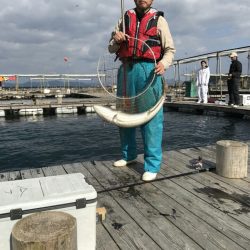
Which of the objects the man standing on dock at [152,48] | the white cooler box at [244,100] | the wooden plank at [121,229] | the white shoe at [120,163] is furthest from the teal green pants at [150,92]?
the white cooler box at [244,100]

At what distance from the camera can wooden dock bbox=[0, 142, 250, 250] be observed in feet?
8.30

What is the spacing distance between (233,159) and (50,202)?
2603mm

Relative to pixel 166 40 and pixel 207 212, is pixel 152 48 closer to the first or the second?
pixel 166 40

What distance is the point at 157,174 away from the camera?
13.7 ft

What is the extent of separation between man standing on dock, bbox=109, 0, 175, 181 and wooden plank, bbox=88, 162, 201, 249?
57 centimetres

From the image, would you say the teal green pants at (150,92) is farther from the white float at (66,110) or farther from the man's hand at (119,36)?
the white float at (66,110)

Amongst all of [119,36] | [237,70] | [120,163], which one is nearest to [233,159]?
[120,163]

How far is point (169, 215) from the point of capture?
2965 mm

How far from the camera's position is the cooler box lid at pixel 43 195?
2.04 meters

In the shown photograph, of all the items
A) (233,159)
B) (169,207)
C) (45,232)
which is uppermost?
(45,232)

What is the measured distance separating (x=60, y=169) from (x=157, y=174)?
4.47 feet

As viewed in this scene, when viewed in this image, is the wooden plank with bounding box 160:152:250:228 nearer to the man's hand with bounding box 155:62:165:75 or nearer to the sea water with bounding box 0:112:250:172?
the man's hand with bounding box 155:62:165:75

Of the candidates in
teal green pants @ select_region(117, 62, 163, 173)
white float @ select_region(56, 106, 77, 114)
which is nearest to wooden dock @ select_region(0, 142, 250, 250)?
teal green pants @ select_region(117, 62, 163, 173)

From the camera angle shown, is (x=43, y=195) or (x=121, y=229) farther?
(x=121, y=229)
